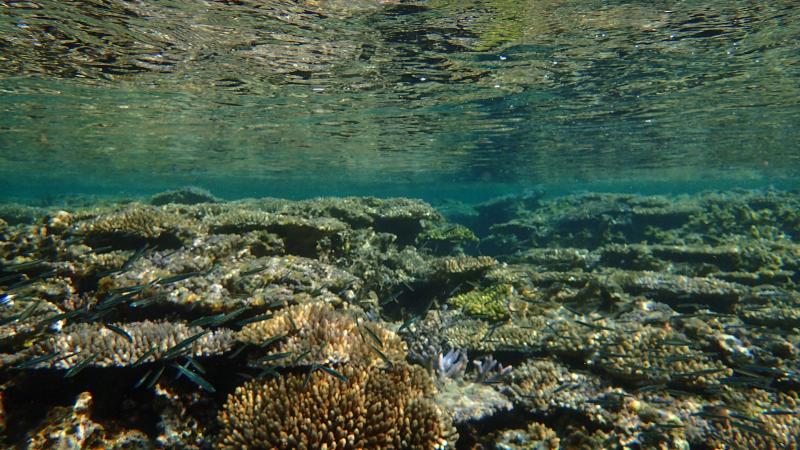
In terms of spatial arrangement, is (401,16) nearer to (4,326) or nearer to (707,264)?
(4,326)

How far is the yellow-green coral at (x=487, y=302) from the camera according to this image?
341 inches

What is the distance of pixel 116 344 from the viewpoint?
5141mm

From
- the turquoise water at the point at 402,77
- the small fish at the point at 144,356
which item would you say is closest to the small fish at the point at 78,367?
the small fish at the point at 144,356

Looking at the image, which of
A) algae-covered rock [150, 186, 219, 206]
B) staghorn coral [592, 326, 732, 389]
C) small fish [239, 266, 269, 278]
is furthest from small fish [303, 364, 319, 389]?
algae-covered rock [150, 186, 219, 206]

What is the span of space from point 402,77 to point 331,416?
14.0 metres

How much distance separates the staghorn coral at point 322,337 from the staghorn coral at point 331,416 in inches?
15.7

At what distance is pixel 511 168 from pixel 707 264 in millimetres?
29773

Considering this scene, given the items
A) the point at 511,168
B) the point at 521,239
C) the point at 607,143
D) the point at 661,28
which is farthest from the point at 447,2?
the point at 511,168

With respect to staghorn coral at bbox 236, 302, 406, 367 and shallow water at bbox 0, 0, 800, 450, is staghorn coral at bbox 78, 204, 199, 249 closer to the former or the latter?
shallow water at bbox 0, 0, 800, 450

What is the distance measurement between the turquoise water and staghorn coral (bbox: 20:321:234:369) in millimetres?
8237

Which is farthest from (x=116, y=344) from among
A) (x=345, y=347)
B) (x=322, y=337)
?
(x=345, y=347)

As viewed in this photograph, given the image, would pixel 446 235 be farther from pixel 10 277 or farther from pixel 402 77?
pixel 10 277

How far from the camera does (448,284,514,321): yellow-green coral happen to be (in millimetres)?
8664

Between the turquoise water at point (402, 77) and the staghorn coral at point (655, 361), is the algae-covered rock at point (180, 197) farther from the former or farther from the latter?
the staghorn coral at point (655, 361)
